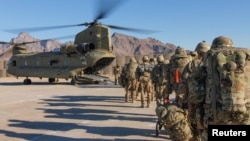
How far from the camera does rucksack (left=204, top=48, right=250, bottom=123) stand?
3.94 m

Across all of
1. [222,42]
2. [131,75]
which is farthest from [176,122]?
[131,75]

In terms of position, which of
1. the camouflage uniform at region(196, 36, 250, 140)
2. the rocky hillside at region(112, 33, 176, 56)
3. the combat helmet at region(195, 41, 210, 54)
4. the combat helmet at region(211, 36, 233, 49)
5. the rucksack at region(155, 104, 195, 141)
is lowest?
the rucksack at region(155, 104, 195, 141)

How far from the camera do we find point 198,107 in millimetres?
4402

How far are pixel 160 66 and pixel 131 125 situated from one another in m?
1.95

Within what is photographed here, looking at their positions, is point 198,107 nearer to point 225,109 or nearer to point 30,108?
point 225,109

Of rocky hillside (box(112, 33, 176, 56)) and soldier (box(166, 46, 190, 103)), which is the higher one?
rocky hillside (box(112, 33, 176, 56))

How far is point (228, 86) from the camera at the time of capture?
398 cm

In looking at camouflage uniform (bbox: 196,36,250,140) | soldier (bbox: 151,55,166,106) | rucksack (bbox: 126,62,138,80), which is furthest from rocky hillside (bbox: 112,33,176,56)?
camouflage uniform (bbox: 196,36,250,140)

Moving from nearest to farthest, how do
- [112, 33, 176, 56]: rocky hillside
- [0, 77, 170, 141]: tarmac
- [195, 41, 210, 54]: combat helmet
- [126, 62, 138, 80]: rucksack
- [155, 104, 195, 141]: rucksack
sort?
[155, 104, 195, 141]: rucksack
[195, 41, 210, 54]: combat helmet
[0, 77, 170, 141]: tarmac
[126, 62, 138, 80]: rucksack
[112, 33, 176, 56]: rocky hillside

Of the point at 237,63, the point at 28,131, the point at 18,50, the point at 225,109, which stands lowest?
the point at 28,131

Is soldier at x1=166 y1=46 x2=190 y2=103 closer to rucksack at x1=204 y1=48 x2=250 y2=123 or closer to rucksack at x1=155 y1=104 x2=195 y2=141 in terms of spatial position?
rucksack at x1=155 y1=104 x2=195 y2=141

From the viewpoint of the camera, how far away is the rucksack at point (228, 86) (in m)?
3.94

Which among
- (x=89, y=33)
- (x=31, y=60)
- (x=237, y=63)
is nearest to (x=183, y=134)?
(x=237, y=63)

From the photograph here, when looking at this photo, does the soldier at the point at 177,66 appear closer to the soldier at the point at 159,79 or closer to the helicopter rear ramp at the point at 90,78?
the soldier at the point at 159,79
